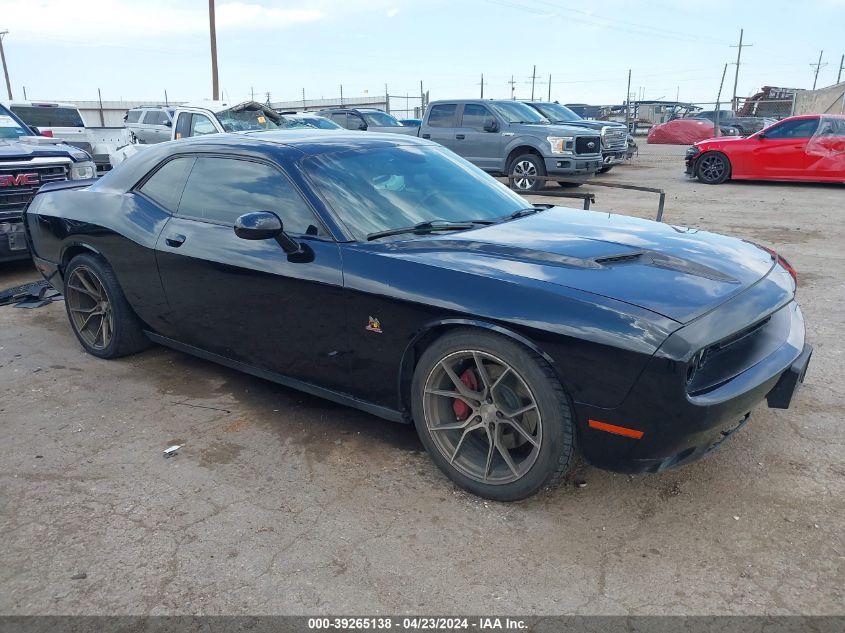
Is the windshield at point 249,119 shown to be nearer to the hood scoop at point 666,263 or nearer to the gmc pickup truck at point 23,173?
the gmc pickup truck at point 23,173

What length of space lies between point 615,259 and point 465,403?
912mm

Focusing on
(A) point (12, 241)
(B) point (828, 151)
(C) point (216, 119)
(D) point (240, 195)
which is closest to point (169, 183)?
(D) point (240, 195)

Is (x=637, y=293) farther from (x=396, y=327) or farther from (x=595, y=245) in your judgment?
(x=396, y=327)

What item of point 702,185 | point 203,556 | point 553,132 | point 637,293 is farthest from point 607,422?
point 702,185

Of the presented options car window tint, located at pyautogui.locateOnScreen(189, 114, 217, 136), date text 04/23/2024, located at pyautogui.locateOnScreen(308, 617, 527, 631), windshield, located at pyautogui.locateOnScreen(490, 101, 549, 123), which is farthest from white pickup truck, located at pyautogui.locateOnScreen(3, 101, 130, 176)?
date text 04/23/2024, located at pyautogui.locateOnScreen(308, 617, 527, 631)

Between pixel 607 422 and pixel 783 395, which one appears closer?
Result: pixel 607 422

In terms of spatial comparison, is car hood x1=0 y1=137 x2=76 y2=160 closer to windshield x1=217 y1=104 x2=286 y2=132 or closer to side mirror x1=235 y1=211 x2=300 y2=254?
side mirror x1=235 y1=211 x2=300 y2=254

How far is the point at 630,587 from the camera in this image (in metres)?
2.30

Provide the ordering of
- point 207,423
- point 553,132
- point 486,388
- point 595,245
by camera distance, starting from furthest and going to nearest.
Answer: point 553,132
point 207,423
point 595,245
point 486,388

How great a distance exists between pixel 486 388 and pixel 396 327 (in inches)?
19.2

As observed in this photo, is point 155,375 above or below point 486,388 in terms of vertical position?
below

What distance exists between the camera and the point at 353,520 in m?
2.73

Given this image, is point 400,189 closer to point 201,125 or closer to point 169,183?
point 169,183

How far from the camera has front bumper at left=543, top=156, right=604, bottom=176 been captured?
490 inches
